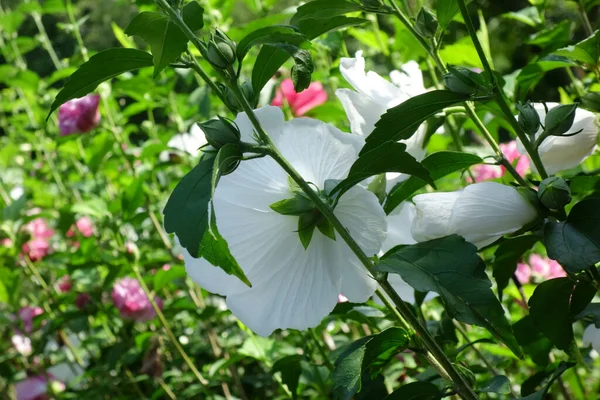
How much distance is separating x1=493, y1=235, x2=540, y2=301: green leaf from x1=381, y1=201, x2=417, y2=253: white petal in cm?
8

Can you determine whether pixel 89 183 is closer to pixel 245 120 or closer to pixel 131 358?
pixel 131 358

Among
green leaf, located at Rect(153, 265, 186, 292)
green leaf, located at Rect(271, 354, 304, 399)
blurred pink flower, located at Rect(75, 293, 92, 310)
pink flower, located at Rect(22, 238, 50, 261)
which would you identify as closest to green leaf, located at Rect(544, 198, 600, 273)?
green leaf, located at Rect(271, 354, 304, 399)

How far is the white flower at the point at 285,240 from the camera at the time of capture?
23.3 inches

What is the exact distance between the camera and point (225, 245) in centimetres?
51

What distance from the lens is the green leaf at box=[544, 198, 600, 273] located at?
515mm

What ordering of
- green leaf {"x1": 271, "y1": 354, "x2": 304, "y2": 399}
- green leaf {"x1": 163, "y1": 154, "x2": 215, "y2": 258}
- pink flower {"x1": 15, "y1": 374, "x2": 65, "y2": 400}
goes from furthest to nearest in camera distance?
pink flower {"x1": 15, "y1": 374, "x2": 65, "y2": 400}
green leaf {"x1": 271, "y1": 354, "x2": 304, "y2": 399}
green leaf {"x1": 163, "y1": 154, "x2": 215, "y2": 258}

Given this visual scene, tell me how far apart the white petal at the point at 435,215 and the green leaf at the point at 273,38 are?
0.16 meters

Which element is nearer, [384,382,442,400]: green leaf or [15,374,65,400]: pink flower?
[384,382,442,400]: green leaf

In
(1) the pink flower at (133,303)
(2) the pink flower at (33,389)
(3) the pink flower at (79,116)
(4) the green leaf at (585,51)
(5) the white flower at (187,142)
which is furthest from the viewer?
(2) the pink flower at (33,389)

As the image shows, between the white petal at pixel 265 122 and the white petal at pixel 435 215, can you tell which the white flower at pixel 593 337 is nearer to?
the white petal at pixel 435 215

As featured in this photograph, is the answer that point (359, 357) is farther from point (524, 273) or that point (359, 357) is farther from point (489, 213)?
point (524, 273)

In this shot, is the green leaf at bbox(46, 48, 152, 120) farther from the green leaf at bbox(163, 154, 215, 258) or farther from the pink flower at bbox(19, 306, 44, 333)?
the pink flower at bbox(19, 306, 44, 333)

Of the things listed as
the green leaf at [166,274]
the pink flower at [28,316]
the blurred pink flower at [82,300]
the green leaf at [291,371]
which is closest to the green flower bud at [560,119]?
the green leaf at [291,371]

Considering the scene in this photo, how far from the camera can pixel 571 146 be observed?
66cm
